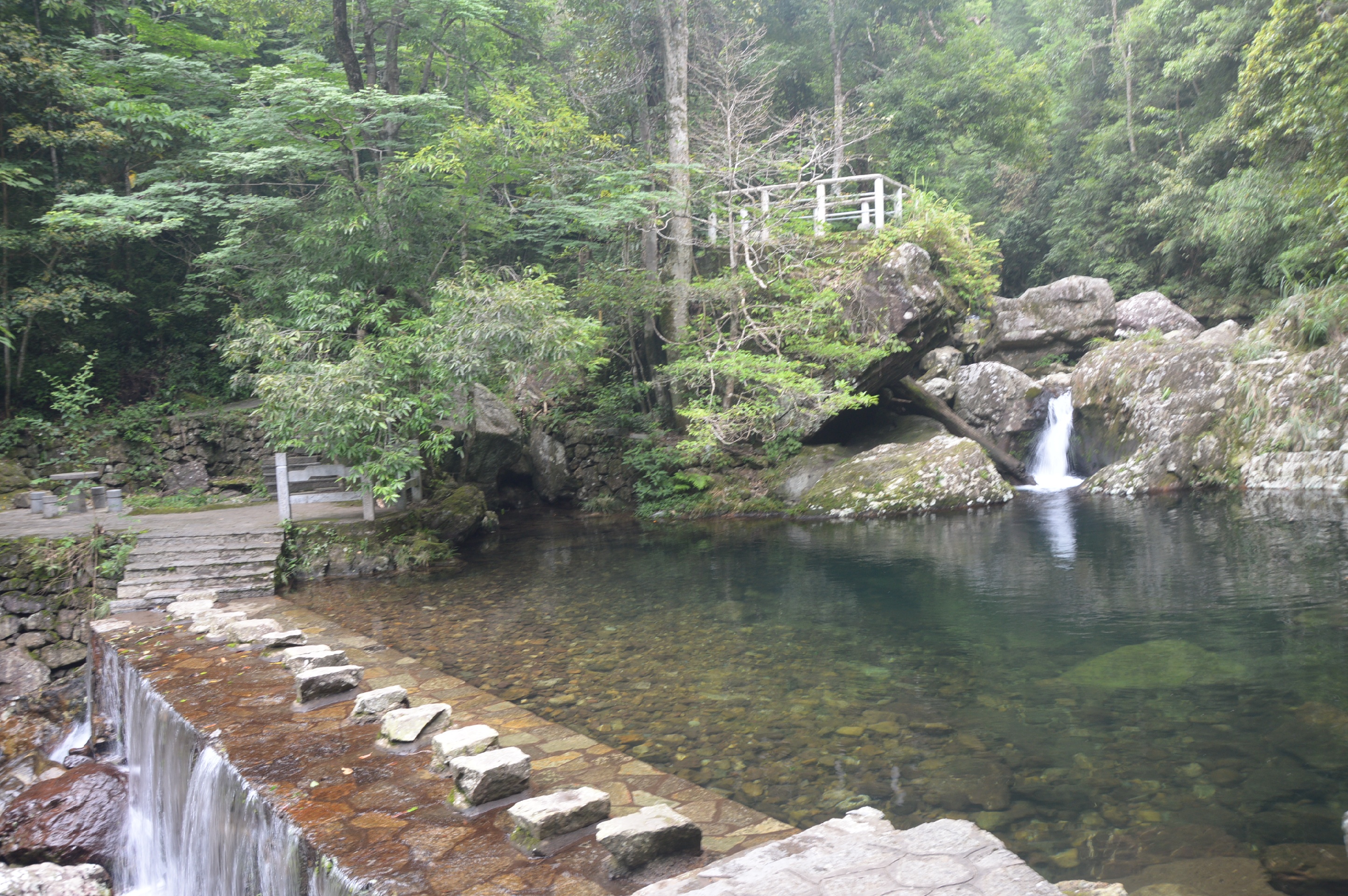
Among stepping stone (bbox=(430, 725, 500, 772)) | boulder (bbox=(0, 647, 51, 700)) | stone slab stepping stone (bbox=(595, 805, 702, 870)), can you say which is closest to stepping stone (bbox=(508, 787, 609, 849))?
stone slab stepping stone (bbox=(595, 805, 702, 870))

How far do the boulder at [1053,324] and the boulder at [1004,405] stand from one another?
3709 mm

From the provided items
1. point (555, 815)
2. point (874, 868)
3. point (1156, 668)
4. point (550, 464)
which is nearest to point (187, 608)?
point (555, 815)

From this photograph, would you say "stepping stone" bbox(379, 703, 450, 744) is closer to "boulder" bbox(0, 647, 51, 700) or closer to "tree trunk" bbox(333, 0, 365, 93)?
"boulder" bbox(0, 647, 51, 700)

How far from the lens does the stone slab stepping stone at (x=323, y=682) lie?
5270mm

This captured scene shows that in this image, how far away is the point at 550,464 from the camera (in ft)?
58.2

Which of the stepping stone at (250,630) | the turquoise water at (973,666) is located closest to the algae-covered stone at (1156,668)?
the turquoise water at (973,666)

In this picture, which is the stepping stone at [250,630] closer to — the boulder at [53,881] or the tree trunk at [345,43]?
the boulder at [53,881]

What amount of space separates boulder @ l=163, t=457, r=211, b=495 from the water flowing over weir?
33.4 ft

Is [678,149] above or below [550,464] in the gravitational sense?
above

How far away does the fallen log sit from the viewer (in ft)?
58.5

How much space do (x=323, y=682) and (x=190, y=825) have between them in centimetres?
103

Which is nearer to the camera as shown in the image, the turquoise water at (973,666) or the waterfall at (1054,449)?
the turquoise water at (973,666)

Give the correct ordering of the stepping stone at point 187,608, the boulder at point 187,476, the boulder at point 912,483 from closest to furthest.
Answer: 1. the stepping stone at point 187,608
2. the boulder at point 912,483
3. the boulder at point 187,476

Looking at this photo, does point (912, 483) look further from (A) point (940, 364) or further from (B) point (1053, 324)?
(B) point (1053, 324)
